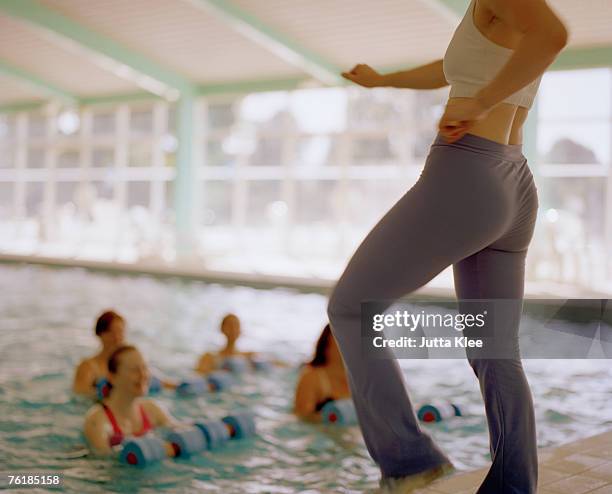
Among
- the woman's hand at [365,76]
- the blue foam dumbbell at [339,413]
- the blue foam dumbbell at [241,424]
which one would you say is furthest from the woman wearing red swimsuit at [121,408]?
the woman's hand at [365,76]

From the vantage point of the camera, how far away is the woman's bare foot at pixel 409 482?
2000 mm

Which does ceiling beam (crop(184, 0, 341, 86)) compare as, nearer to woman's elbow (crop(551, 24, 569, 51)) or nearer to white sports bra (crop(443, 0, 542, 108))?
white sports bra (crop(443, 0, 542, 108))

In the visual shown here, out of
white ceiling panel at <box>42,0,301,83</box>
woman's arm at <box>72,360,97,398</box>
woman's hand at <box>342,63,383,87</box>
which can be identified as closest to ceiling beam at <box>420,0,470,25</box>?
white ceiling panel at <box>42,0,301,83</box>

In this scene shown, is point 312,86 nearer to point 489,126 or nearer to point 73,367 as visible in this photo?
point 73,367

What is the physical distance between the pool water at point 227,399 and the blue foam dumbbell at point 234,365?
0.37 feet

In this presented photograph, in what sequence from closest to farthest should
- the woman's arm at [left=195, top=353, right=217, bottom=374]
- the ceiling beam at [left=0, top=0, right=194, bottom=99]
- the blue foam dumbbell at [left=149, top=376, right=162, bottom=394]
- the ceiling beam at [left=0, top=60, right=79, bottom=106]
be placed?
the blue foam dumbbell at [left=149, top=376, right=162, bottom=394] < the woman's arm at [left=195, top=353, right=217, bottom=374] < the ceiling beam at [left=0, top=0, right=194, bottom=99] < the ceiling beam at [left=0, top=60, right=79, bottom=106]

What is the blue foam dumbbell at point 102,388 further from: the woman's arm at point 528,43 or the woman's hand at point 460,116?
the woman's arm at point 528,43

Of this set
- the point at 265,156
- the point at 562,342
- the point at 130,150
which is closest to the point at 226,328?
the point at 562,342

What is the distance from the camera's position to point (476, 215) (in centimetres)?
173

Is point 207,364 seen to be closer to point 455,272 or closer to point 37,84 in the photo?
point 455,272

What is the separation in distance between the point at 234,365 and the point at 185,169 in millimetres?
10052

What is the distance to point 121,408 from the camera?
11.9ft

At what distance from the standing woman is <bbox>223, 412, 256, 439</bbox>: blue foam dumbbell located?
1.82 metres

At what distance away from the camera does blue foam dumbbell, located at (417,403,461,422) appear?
4234mm
